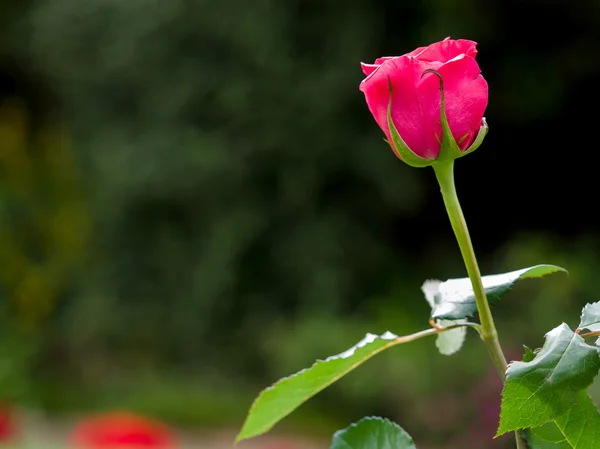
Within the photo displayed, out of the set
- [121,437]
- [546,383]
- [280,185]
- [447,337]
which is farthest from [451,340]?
[280,185]

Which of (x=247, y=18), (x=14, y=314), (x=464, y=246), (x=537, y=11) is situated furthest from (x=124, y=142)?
(x=464, y=246)

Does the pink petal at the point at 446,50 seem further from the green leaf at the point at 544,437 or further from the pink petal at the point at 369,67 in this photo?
the green leaf at the point at 544,437

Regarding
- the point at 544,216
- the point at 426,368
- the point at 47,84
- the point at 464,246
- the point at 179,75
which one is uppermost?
the point at 47,84

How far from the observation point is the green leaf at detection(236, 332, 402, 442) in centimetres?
31

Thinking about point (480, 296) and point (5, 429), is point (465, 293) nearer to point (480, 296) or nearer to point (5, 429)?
point (480, 296)

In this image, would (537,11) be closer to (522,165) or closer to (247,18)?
(522,165)

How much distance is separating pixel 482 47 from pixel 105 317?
2.72 meters

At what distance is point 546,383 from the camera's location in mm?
254

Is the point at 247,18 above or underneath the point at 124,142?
above

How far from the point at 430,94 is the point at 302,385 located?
4.6 inches

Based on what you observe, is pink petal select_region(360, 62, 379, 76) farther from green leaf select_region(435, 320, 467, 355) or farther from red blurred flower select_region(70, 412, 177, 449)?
red blurred flower select_region(70, 412, 177, 449)

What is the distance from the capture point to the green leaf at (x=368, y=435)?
298 millimetres

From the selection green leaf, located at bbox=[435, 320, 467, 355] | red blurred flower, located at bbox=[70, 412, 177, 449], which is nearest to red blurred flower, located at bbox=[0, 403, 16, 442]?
red blurred flower, located at bbox=[70, 412, 177, 449]

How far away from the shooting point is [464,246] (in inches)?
11.5
